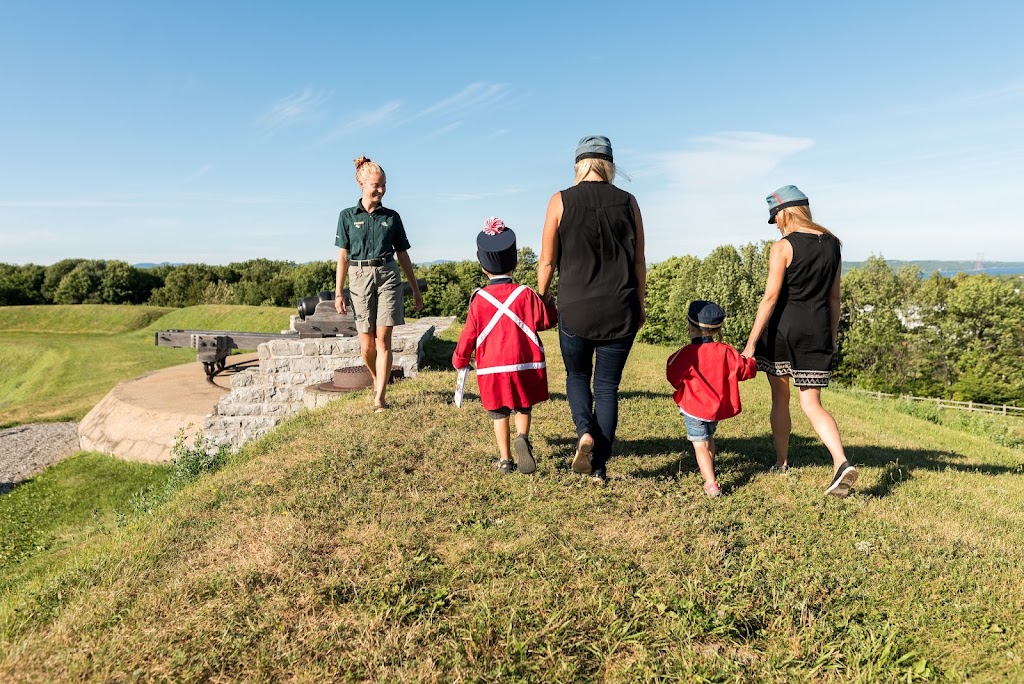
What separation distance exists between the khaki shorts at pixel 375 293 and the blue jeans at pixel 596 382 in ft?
9.01

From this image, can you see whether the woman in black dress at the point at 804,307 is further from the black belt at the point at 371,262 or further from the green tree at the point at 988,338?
the green tree at the point at 988,338

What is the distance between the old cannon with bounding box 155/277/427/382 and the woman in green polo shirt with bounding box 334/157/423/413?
3666 millimetres

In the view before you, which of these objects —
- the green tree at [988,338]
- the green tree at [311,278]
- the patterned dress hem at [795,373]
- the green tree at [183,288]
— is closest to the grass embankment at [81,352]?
the green tree at [183,288]

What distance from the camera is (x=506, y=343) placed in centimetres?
423

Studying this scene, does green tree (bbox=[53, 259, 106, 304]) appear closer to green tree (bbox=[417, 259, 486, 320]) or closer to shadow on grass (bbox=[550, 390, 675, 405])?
green tree (bbox=[417, 259, 486, 320])

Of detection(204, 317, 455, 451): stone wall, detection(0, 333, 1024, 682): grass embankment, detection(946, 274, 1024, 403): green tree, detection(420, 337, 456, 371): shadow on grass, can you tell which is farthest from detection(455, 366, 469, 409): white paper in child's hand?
detection(946, 274, 1024, 403): green tree

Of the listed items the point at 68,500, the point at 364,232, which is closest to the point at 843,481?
the point at 364,232

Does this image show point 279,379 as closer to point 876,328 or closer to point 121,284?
point 876,328

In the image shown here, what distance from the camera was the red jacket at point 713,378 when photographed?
4301 mm

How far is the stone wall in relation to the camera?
9367mm

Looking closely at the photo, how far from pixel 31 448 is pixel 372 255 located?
13.5 m

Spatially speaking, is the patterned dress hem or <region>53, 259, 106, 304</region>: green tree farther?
<region>53, 259, 106, 304</region>: green tree

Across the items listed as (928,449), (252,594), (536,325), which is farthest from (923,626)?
(928,449)

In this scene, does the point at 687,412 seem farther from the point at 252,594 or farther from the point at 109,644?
the point at 109,644
